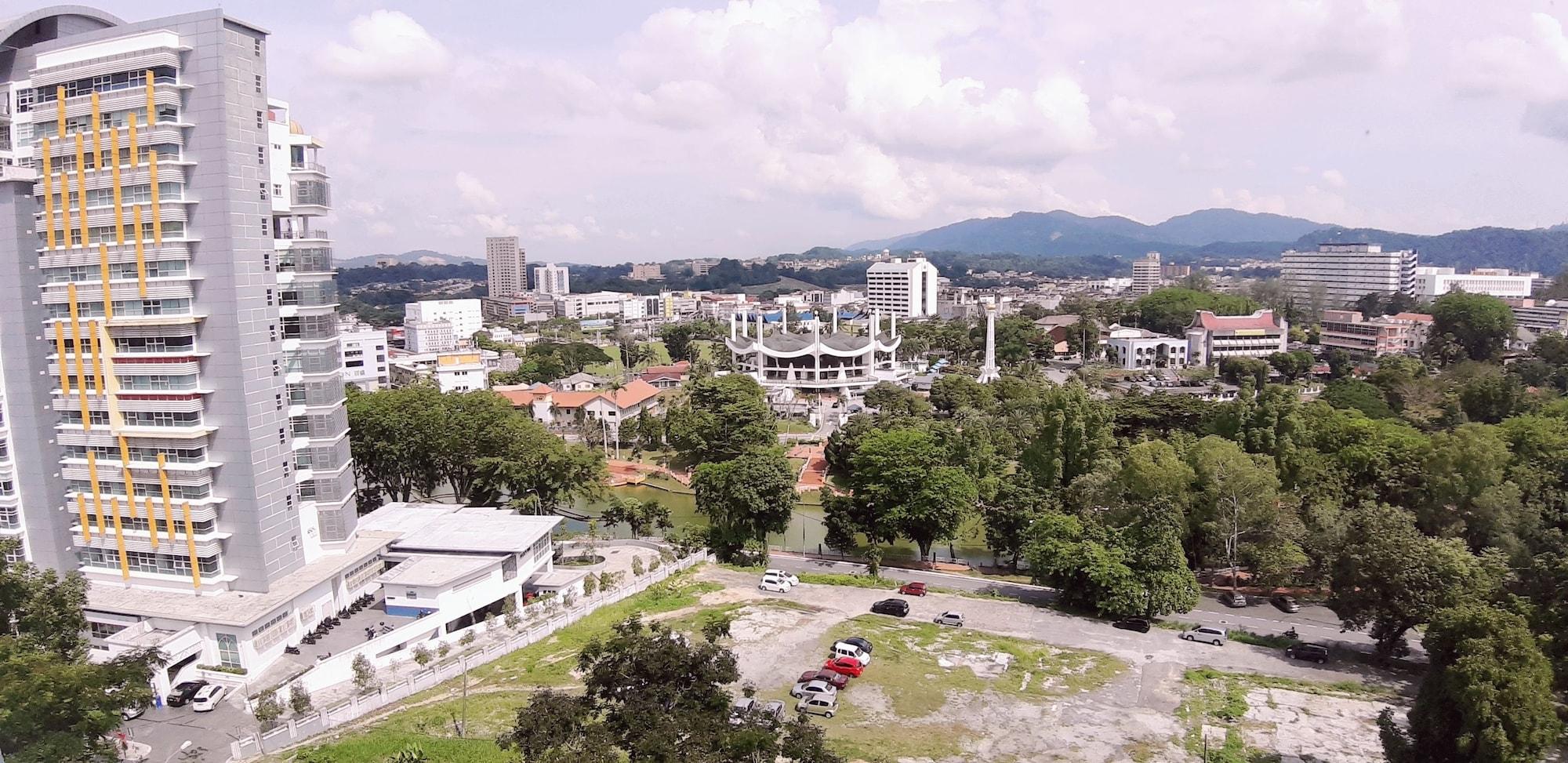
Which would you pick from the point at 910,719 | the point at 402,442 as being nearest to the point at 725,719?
the point at 910,719

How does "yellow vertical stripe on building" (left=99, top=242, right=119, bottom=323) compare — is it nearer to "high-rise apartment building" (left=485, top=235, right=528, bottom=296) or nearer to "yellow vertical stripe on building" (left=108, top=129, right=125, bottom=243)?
"yellow vertical stripe on building" (left=108, top=129, right=125, bottom=243)

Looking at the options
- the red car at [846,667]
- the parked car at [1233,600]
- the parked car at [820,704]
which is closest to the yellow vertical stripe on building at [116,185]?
the parked car at [820,704]

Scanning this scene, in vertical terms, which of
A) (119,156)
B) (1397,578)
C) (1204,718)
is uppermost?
(119,156)

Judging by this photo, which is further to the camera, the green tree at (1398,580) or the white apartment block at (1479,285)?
the white apartment block at (1479,285)

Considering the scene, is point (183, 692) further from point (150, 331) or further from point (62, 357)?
point (62, 357)

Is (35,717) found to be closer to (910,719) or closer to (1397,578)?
(910,719)

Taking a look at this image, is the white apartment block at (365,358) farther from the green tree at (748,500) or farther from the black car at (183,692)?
the black car at (183,692)

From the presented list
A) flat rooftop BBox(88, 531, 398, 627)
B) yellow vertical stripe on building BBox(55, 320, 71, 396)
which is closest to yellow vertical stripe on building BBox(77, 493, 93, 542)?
flat rooftop BBox(88, 531, 398, 627)
